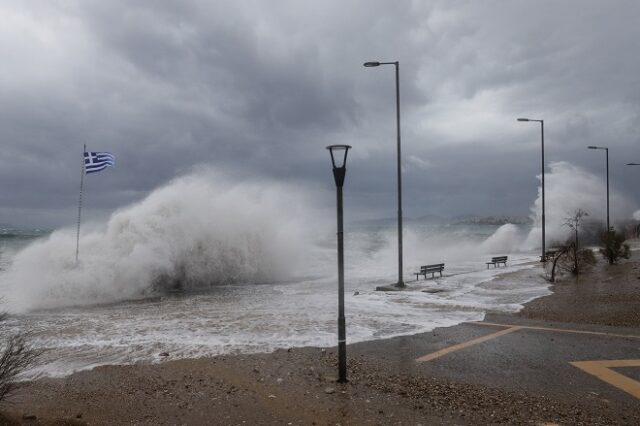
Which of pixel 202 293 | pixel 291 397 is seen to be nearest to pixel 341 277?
pixel 291 397

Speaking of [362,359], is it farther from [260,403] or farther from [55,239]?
[55,239]

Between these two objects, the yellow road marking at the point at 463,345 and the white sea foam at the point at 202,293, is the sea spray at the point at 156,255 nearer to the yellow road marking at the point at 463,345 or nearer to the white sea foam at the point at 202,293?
the white sea foam at the point at 202,293

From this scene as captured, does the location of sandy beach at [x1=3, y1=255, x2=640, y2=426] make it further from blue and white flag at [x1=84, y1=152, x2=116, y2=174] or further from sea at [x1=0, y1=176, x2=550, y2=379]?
blue and white flag at [x1=84, y1=152, x2=116, y2=174]

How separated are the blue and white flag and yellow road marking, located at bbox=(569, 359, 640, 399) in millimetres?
17294

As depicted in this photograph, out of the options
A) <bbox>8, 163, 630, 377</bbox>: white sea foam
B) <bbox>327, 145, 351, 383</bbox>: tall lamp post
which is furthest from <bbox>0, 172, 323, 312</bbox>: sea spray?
<bbox>327, 145, 351, 383</bbox>: tall lamp post

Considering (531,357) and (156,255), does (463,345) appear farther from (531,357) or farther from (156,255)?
(156,255)

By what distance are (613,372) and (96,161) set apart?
18095mm

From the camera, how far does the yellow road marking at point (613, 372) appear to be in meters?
6.21

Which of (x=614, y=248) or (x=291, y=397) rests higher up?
(x=614, y=248)

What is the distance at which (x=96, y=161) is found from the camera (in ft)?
57.9

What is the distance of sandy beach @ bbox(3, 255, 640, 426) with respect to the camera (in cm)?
537

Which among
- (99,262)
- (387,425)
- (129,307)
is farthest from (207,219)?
(387,425)

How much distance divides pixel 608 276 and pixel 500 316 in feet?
31.7

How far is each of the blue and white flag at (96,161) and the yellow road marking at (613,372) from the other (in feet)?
56.7
